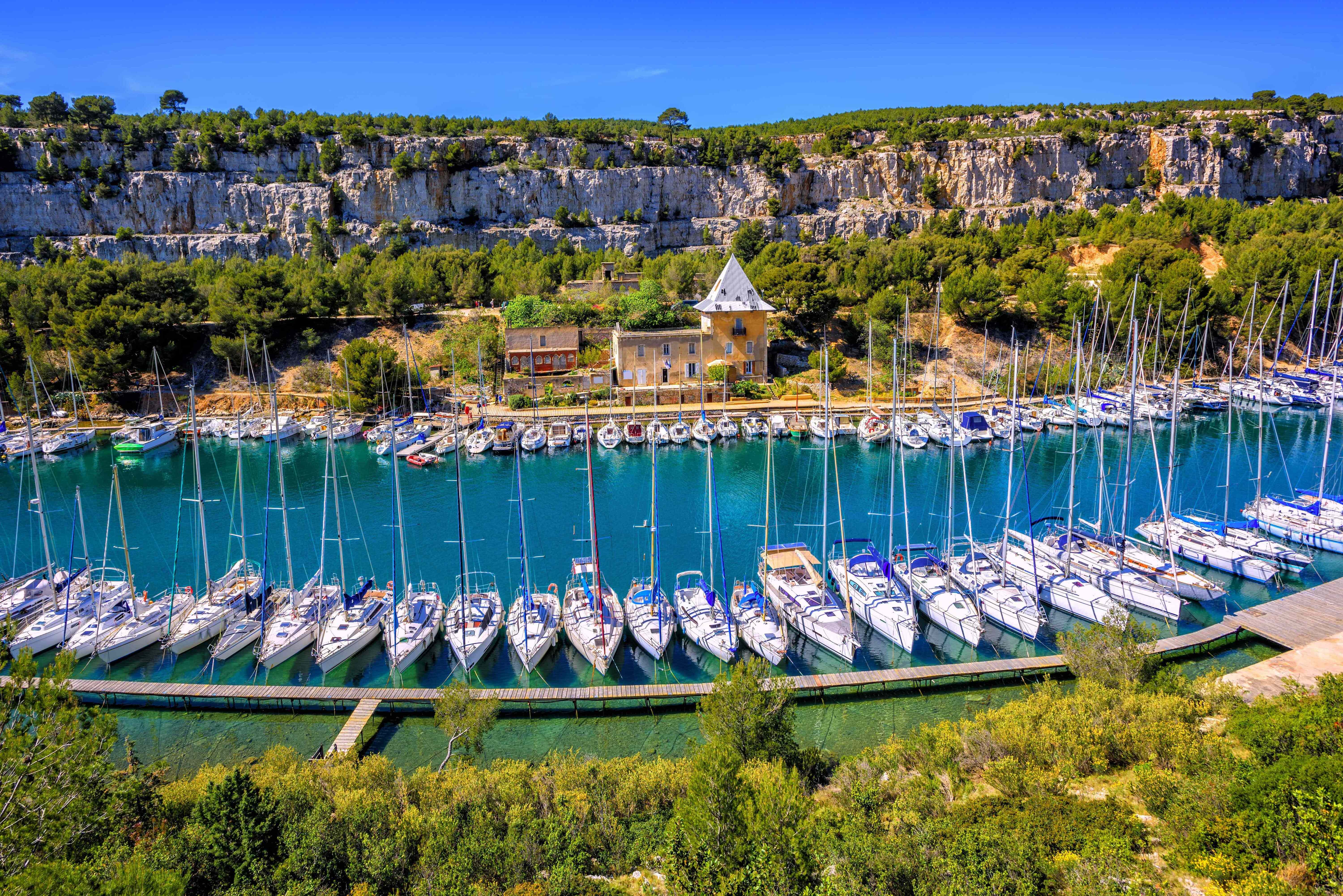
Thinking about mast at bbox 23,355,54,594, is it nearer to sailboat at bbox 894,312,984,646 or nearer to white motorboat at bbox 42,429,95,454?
white motorboat at bbox 42,429,95,454

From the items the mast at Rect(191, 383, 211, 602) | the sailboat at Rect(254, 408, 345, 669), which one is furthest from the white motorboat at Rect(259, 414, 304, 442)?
the sailboat at Rect(254, 408, 345, 669)

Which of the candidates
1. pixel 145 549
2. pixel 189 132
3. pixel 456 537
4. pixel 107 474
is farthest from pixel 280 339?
pixel 189 132

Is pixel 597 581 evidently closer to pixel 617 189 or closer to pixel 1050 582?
pixel 1050 582

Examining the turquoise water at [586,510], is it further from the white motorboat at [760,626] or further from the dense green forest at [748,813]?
the dense green forest at [748,813]

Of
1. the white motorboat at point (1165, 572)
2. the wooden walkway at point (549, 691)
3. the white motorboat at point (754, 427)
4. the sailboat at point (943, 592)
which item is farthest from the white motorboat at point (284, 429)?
the white motorboat at point (1165, 572)

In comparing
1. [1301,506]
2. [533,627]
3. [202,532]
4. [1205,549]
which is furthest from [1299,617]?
[202,532]
